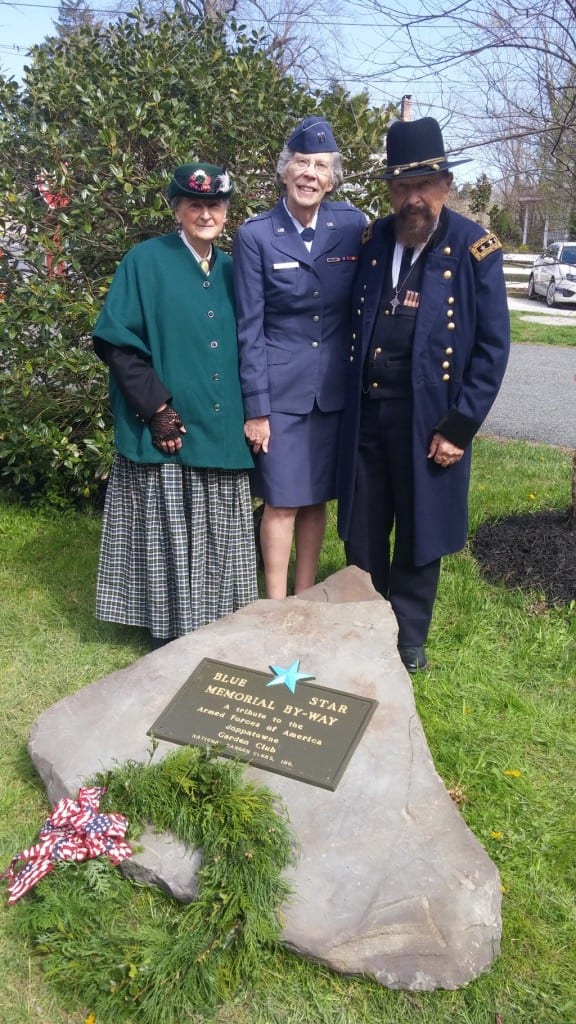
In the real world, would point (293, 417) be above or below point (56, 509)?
above

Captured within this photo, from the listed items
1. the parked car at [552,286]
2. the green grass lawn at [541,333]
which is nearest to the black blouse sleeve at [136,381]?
the green grass lawn at [541,333]

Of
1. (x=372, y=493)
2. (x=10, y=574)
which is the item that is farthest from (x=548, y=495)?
(x=10, y=574)

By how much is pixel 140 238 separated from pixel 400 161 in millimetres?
2030

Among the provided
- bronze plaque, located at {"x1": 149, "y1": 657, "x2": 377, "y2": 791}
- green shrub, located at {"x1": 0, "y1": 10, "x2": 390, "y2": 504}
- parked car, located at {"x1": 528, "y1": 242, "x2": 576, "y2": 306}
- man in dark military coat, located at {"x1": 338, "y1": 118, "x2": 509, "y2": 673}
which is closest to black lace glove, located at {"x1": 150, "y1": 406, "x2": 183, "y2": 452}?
man in dark military coat, located at {"x1": 338, "y1": 118, "x2": 509, "y2": 673}

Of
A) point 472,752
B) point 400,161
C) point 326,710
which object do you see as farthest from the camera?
point 472,752

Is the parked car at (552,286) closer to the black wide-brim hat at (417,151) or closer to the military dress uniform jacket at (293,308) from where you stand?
the military dress uniform jacket at (293,308)

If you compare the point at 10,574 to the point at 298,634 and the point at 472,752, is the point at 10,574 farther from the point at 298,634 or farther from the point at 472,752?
the point at 472,752

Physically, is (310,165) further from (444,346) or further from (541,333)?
(541,333)

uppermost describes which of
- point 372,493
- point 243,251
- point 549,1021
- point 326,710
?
point 243,251

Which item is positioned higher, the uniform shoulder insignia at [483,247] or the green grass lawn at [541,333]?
the uniform shoulder insignia at [483,247]

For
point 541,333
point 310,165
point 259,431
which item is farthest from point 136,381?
point 541,333

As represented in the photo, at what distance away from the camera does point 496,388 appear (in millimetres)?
2869

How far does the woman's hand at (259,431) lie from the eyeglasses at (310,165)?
0.88 meters

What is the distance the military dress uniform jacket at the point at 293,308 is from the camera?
118 inches
